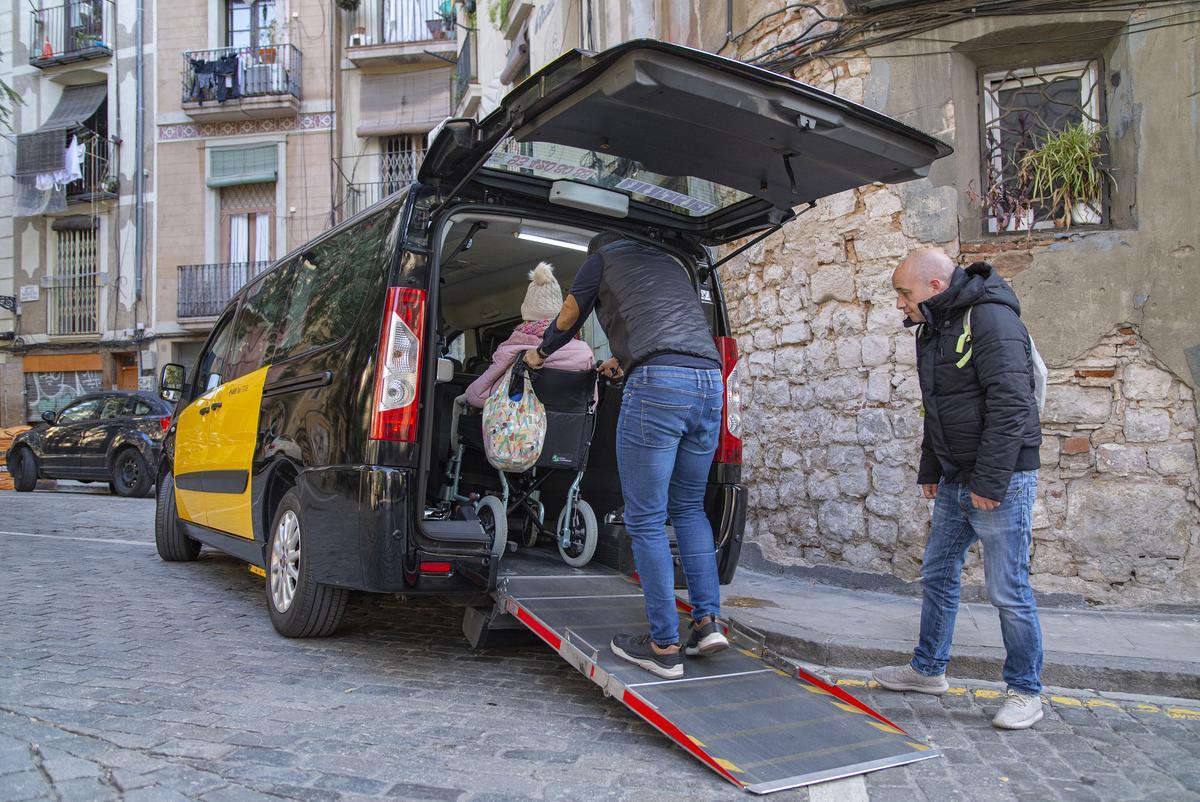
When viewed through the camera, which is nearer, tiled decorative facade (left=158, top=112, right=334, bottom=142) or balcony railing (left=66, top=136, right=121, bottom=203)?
tiled decorative facade (left=158, top=112, right=334, bottom=142)

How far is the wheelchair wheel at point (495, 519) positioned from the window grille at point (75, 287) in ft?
67.1

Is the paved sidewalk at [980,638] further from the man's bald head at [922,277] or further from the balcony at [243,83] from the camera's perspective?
the balcony at [243,83]

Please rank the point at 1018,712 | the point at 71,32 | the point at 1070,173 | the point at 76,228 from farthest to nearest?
the point at 71,32
the point at 76,228
the point at 1070,173
the point at 1018,712

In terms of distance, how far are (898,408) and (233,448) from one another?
13.5ft

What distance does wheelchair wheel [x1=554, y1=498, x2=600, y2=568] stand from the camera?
4.69 meters

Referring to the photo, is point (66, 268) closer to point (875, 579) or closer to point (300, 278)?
point (300, 278)

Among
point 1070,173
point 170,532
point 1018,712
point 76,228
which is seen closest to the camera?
point 1018,712

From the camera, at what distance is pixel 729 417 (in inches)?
177

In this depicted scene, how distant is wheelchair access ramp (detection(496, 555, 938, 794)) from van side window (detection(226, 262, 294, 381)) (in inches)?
84.1

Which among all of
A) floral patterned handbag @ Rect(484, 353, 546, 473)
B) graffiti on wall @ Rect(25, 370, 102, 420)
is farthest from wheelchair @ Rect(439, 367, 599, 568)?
graffiti on wall @ Rect(25, 370, 102, 420)

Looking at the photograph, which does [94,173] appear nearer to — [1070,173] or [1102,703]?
[1070,173]

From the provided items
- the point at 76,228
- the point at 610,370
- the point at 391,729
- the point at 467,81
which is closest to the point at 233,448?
the point at 610,370

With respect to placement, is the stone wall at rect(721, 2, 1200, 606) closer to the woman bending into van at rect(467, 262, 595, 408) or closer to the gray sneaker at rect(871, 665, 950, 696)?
the gray sneaker at rect(871, 665, 950, 696)

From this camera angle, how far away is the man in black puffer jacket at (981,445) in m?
3.30
